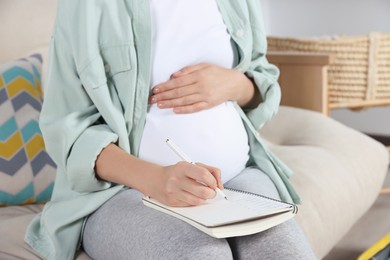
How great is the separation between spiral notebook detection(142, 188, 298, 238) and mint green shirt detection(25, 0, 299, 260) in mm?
175

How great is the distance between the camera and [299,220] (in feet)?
5.50

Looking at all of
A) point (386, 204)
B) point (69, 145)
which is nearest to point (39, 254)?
point (69, 145)

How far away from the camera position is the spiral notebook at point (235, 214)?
0.97 m

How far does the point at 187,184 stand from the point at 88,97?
0.96 ft

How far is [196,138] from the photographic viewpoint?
1252 mm

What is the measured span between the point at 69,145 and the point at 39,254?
24 centimetres

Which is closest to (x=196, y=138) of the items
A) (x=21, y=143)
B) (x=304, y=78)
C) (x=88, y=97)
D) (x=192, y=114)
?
(x=192, y=114)

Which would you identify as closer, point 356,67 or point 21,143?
point 21,143

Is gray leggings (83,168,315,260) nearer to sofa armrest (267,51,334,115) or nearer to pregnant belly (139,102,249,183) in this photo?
pregnant belly (139,102,249,183)

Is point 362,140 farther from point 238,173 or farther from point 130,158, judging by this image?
point 130,158

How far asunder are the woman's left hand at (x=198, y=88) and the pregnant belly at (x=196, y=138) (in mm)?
16

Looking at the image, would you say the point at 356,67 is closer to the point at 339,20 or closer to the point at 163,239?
the point at 339,20

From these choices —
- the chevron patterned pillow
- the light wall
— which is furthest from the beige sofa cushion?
the light wall

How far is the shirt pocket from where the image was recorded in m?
1.20
